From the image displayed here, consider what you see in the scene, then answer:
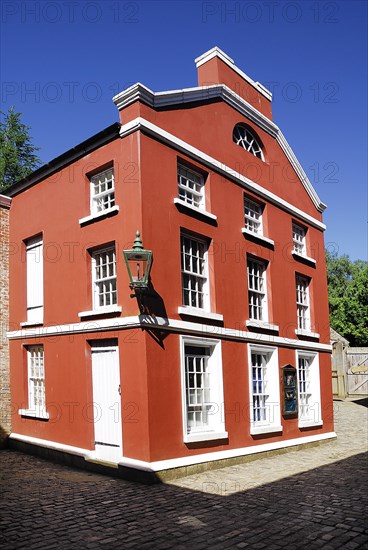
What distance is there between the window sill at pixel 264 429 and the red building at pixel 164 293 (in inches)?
1.8

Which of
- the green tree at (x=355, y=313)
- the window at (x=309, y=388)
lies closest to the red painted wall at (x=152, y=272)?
the window at (x=309, y=388)

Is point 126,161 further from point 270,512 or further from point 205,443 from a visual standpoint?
point 270,512

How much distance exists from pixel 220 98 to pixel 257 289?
529cm

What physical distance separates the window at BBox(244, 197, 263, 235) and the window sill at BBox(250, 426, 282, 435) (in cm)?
534

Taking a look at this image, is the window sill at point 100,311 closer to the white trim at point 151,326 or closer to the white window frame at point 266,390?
the white trim at point 151,326

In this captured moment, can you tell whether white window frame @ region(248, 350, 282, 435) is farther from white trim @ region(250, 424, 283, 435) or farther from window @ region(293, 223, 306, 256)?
window @ region(293, 223, 306, 256)

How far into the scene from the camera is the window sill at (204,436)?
414 inches

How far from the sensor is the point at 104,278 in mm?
11344

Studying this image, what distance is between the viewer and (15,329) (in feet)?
45.1

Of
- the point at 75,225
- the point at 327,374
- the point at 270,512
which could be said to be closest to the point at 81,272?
the point at 75,225

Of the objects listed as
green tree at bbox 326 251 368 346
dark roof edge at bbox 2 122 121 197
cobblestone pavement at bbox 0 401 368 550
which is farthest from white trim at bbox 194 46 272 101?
green tree at bbox 326 251 368 346

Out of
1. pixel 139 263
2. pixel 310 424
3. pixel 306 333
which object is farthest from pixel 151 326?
pixel 310 424

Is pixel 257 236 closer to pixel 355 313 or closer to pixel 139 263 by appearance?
pixel 139 263

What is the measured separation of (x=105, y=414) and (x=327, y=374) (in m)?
9.22
